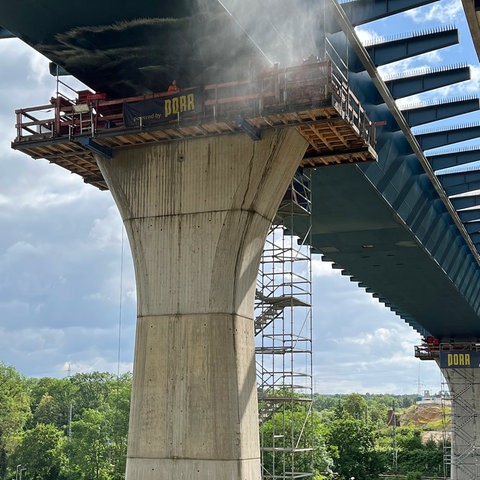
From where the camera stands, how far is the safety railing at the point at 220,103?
21.0 m

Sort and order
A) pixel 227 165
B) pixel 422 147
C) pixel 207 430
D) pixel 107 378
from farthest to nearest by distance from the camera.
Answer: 1. pixel 107 378
2. pixel 422 147
3. pixel 227 165
4. pixel 207 430

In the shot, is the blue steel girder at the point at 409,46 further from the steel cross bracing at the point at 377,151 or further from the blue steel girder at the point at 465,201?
the blue steel girder at the point at 465,201

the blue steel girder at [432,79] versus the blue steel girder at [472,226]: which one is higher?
the blue steel girder at [432,79]

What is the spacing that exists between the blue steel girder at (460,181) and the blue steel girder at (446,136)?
4.70 metres

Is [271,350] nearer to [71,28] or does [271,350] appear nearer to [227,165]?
[227,165]

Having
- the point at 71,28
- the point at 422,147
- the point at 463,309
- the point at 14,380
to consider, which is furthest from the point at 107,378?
the point at 71,28

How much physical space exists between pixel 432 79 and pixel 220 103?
375 inches

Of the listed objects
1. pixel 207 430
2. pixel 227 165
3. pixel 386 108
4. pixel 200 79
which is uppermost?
pixel 386 108

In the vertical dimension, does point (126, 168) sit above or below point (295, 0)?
below

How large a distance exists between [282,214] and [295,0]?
1052 cm

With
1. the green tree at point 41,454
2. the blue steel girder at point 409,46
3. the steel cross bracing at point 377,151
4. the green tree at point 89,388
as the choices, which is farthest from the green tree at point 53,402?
the blue steel girder at point 409,46

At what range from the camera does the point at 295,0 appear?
2020cm

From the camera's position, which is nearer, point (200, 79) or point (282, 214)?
point (200, 79)

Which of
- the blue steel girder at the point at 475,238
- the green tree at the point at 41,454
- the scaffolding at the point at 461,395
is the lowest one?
the green tree at the point at 41,454
